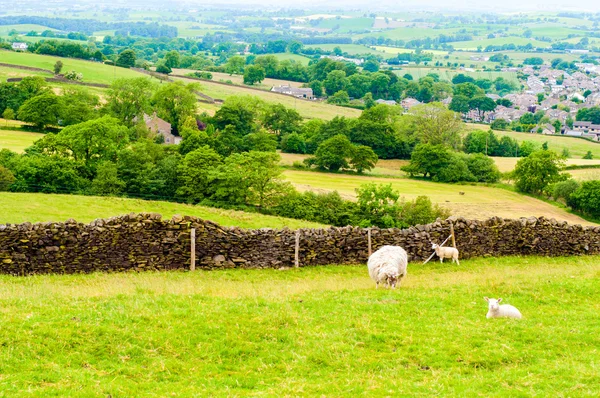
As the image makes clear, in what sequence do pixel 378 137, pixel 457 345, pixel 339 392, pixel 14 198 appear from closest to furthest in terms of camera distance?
pixel 339 392
pixel 457 345
pixel 14 198
pixel 378 137

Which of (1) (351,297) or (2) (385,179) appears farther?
(2) (385,179)

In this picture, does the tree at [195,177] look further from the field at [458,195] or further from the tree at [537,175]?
the tree at [537,175]

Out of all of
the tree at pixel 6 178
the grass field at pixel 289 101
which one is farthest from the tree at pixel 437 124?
the tree at pixel 6 178

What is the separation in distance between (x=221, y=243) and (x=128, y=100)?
278 feet

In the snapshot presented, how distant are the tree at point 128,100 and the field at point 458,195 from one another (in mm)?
33348

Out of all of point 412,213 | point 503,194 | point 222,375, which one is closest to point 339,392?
point 222,375

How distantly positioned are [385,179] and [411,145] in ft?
80.2

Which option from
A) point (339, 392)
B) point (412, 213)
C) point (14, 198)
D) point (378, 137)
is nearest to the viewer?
point (339, 392)

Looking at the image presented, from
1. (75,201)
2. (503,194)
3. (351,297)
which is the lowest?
(503,194)

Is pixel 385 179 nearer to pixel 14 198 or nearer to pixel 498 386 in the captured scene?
pixel 14 198

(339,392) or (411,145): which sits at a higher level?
(339,392)

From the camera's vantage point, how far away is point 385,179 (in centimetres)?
8050

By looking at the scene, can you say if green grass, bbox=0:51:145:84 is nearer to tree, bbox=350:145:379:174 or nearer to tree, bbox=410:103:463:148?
tree, bbox=410:103:463:148

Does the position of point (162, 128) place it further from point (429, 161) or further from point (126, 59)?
point (126, 59)
